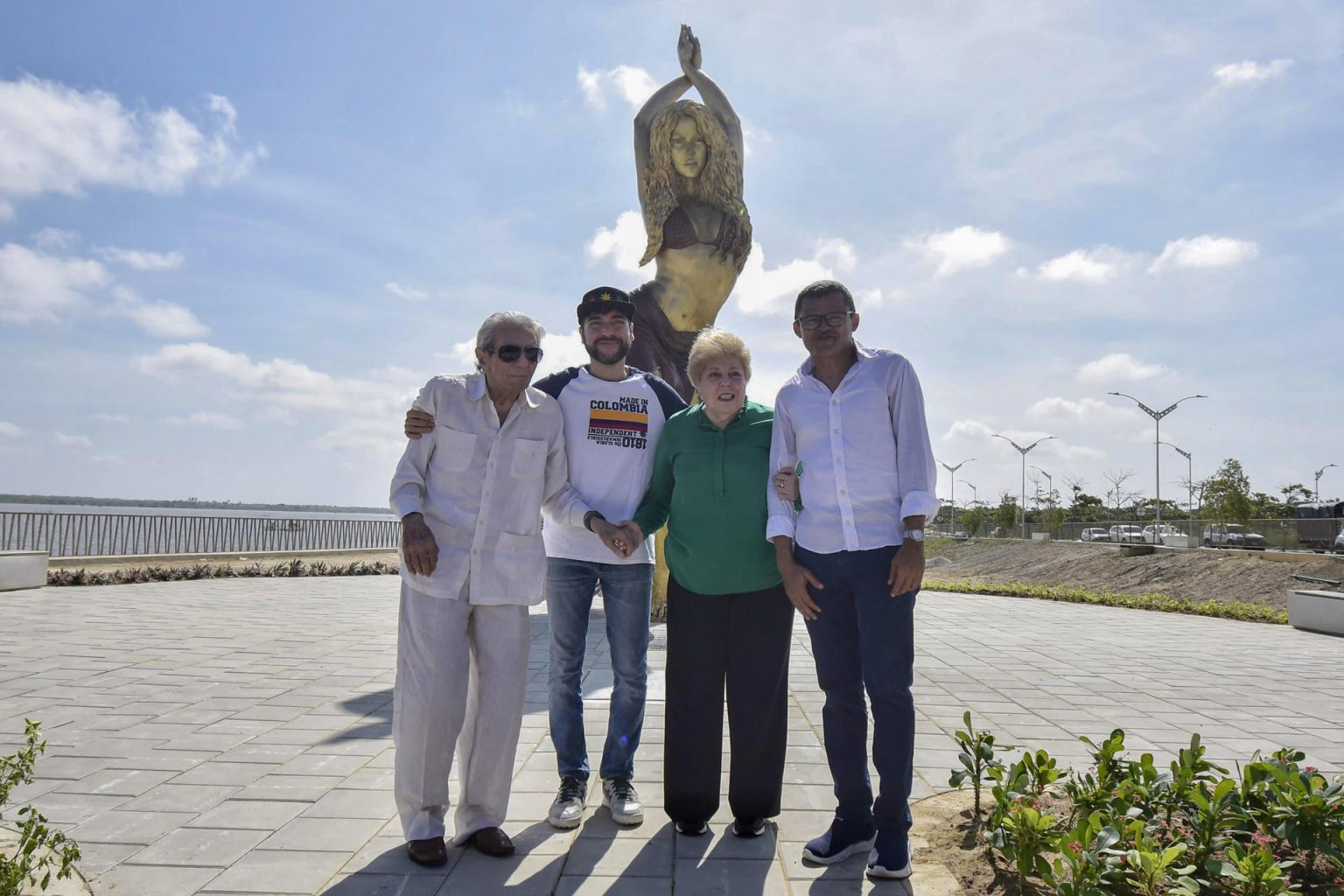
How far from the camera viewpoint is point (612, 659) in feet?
10.6

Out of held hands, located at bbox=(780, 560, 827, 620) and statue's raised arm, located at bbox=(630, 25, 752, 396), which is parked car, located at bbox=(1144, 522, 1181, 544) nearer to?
statue's raised arm, located at bbox=(630, 25, 752, 396)

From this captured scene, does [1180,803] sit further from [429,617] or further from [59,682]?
[59,682]

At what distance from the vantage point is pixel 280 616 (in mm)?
8812

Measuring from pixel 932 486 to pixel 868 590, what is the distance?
405mm

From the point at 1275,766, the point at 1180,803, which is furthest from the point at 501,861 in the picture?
the point at 1275,766

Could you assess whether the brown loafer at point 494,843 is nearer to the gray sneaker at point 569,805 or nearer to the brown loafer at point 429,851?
the brown loafer at point 429,851

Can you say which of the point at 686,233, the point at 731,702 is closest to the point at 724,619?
the point at 731,702

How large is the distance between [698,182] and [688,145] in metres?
0.33

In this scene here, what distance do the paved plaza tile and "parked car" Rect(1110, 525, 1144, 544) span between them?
29119mm

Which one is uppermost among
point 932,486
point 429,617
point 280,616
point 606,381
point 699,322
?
point 699,322

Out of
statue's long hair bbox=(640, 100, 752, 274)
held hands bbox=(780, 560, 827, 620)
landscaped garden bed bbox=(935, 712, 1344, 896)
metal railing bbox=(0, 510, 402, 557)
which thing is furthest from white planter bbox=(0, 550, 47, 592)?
landscaped garden bed bbox=(935, 712, 1344, 896)

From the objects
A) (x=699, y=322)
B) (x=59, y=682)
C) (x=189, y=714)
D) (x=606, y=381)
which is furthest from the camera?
(x=699, y=322)

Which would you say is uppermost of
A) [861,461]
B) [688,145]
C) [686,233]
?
[688,145]

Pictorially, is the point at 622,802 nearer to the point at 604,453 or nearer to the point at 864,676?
the point at 864,676
